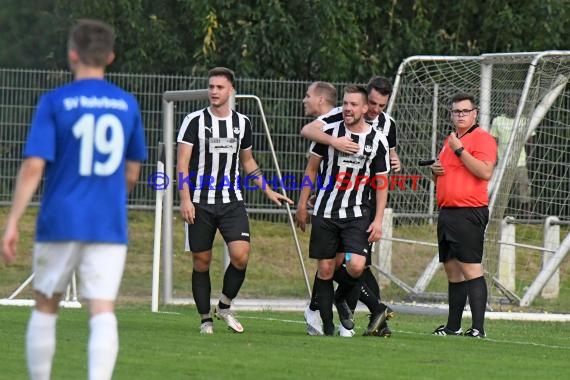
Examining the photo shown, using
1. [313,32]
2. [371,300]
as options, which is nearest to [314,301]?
[371,300]

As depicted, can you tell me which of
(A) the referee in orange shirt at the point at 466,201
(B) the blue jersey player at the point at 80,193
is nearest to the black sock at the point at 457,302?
(A) the referee in orange shirt at the point at 466,201

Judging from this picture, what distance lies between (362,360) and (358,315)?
19.3 ft

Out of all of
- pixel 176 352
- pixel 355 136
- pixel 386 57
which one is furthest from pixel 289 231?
pixel 176 352

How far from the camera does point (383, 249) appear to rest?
17312mm

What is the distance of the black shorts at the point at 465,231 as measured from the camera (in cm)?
1209

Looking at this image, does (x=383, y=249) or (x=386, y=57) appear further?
(x=386, y=57)

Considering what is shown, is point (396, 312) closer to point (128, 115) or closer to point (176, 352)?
point (176, 352)

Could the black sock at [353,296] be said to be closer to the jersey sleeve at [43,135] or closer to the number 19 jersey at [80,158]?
the number 19 jersey at [80,158]

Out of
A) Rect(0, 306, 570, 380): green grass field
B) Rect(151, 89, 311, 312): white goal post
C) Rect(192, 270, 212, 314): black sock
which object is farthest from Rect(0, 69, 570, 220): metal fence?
Rect(192, 270, 212, 314): black sock

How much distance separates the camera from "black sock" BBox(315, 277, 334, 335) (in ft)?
37.2

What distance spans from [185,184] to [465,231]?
2448mm

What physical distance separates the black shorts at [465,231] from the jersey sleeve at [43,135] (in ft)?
19.1

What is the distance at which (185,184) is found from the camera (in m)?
11.2

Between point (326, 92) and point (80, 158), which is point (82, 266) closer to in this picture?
point (80, 158)
